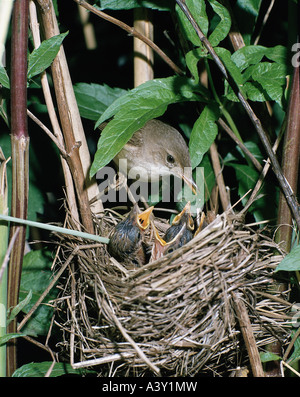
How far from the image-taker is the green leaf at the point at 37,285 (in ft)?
6.54

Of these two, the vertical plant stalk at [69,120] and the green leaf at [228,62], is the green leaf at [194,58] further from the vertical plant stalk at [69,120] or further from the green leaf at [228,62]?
the vertical plant stalk at [69,120]

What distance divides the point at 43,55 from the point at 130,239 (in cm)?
77

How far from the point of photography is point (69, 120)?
5.93 ft

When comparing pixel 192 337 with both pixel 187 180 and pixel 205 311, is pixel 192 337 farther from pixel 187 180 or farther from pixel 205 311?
pixel 187 180

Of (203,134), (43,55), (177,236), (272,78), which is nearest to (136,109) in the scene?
(203,134)

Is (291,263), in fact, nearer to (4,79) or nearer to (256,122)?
(256,122)

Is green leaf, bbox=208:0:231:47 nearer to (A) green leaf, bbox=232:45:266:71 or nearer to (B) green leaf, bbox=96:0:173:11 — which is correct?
(A) green leaf, bbox=232:45:266:71

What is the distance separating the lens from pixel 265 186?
189 cm

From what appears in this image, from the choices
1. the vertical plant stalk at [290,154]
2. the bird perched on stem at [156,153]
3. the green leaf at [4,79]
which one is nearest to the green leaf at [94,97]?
the bird perched on stem at [156,153]

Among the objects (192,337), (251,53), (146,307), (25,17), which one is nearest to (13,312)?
(146,307)

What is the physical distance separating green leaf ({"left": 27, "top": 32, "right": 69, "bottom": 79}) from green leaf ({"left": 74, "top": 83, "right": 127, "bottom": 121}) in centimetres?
45

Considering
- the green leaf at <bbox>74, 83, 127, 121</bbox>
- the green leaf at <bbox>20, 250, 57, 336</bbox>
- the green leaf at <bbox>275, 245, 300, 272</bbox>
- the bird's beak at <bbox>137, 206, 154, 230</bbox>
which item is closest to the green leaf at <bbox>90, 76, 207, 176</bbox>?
the green leaf at <bbox>74, 83, 127, 121</bbox>

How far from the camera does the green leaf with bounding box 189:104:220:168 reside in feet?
5.55

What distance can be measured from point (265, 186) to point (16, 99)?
3.16 ft
